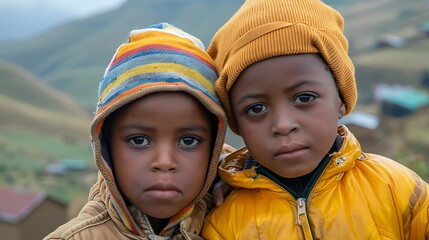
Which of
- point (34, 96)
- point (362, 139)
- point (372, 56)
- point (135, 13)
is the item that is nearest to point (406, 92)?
point (372, 56)

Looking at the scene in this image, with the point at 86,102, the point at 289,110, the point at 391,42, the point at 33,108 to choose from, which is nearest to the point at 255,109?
the point at 289,110

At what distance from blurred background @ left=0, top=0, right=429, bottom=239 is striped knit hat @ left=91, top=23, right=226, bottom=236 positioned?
11.0 inches

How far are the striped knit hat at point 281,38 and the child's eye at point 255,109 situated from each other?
95 millimetres

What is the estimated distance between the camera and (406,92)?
719 inches

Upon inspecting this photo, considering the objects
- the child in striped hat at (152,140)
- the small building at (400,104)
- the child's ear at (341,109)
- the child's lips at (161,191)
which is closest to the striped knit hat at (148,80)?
the child in striped hat at (152,140)

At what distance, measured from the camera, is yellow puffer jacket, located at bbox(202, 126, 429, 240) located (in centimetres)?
162

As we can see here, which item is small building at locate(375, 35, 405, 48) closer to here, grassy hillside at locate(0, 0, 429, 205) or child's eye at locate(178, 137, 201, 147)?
grassy hillside at locate(0, 0, 429, 205)

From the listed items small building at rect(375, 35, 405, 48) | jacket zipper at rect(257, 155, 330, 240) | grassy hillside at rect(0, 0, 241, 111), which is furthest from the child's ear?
grassy hillside at rect(0, 0, 241, 111)

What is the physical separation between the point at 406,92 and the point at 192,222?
58.0 feet

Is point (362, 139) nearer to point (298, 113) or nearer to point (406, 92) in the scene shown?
point (298, 113)

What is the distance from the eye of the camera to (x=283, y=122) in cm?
157

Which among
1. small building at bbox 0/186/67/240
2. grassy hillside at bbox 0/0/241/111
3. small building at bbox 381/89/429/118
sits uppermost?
grassy hillside at bbox 0/0/241/111

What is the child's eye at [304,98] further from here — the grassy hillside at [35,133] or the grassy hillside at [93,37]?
the grassy hillside at [93,37]

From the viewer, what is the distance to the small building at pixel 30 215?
7.61m
